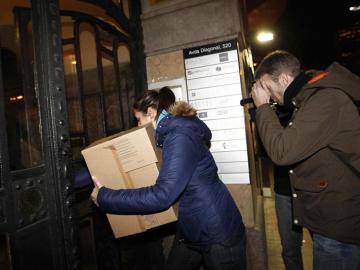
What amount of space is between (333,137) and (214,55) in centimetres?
181

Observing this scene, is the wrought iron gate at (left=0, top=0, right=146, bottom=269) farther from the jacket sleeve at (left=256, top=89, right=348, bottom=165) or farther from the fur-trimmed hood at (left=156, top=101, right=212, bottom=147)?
the jacket sleeve at (left=256, top=89, right=348, bottom=165)

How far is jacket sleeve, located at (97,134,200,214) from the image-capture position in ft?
6.49

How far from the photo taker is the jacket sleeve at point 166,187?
77.9 inches

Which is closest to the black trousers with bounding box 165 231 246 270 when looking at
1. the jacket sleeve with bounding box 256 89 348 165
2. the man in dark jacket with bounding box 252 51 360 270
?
the man in dark jacket with bounding box 252 51 360 270

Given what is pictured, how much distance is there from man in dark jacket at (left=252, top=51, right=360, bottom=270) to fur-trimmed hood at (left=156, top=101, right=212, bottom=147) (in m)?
0.52

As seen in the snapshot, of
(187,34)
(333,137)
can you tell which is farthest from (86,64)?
(333,137)

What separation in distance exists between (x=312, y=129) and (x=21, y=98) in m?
1.98

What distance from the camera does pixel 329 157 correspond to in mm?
1970

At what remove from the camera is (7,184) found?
73.3 inches

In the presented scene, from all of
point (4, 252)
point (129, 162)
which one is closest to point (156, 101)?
point (129, 162)

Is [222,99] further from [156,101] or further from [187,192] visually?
[187,192]

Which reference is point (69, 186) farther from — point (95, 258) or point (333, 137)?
point (333, 137)

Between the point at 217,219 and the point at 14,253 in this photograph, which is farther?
the point at 217,219

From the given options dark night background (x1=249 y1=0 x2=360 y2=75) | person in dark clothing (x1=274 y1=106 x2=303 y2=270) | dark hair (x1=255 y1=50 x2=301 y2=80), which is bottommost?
person in dark clothing (x1=274 y1=106 x2=303 y2=270)
